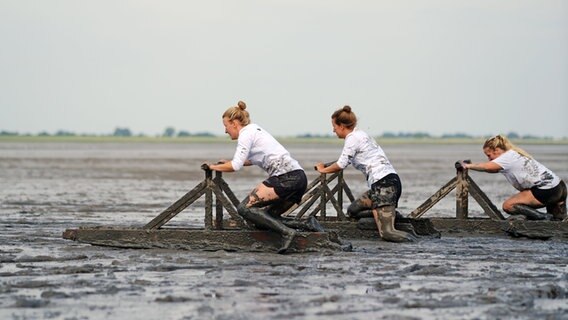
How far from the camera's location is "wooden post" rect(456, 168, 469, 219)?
14836 millimetres

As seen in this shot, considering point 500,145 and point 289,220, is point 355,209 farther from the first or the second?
point 500,145

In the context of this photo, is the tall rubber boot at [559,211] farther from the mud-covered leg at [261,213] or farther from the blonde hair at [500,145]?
the mud-covered leg at [261,213]

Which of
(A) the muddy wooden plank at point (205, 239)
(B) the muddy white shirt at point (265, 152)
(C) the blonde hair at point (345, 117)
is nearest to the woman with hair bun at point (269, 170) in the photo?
(B) the muddy white shirt at point (265, 152)

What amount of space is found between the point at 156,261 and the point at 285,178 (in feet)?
5.95

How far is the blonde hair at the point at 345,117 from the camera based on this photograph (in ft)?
44.0

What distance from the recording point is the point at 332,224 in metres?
14.3

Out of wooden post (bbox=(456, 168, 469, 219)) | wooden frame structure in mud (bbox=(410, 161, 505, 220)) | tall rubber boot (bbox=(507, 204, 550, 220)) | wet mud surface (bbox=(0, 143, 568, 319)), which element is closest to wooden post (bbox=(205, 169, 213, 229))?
wet mud surface (bbox=(0, 143, 568, 319))

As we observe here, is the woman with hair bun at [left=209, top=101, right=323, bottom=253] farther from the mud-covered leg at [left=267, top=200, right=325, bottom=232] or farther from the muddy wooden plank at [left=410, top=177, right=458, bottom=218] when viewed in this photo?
the muddy wooden plank at [left=410, top=177, right=458, bottom=218]

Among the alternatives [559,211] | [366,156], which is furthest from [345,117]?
[559,211]

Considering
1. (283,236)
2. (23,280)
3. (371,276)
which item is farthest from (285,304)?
(283,236)

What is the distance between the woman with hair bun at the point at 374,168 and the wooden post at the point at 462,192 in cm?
151

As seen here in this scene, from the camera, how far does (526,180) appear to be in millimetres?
14734

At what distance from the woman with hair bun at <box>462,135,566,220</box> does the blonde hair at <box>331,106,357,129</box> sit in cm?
189

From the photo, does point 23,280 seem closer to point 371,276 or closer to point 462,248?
point 371,276
